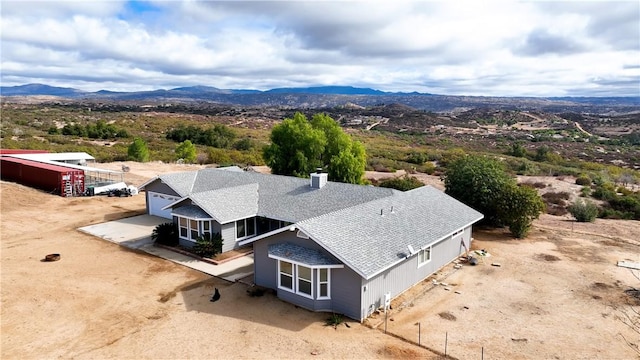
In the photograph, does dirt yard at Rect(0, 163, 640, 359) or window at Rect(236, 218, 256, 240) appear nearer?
dirt yard at Rect(0, 163, 640, 359)

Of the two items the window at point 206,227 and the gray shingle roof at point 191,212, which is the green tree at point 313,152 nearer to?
the gray shingle roof at point 191,212

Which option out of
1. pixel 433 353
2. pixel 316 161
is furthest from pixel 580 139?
pixel 433 353

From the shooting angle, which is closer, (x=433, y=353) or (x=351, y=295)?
(x=433, y=353)

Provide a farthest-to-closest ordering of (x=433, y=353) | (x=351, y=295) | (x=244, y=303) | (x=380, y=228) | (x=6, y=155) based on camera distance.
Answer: (x=6, y=155) < (x=380, y=228) < (x=244, y=303) < (x=351, y=295) < (x=433, y=353)

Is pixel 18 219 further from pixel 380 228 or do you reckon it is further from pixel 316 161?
pixel 380 228

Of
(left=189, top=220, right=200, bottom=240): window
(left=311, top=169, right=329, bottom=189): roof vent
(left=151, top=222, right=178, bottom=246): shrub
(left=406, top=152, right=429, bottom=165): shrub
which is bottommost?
(left=406, top=152, right=429, bottom=165): shrub

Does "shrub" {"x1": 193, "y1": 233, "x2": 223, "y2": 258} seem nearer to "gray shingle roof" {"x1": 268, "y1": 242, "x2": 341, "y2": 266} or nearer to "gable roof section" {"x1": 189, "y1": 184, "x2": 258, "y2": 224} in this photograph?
"gable roof section" {"x1": 189, "y1": 184, "x2": 258, "y2": 224}

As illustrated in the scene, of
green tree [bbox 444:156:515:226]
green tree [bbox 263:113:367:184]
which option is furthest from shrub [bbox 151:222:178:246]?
green tree [bbox 444:156:515:226]
